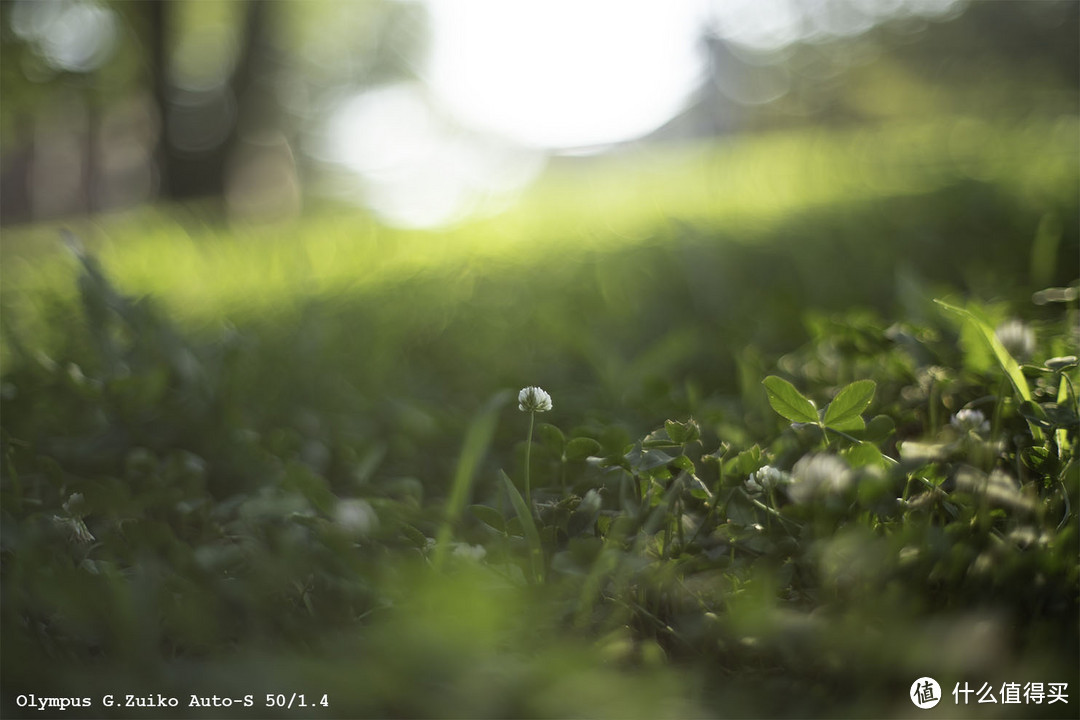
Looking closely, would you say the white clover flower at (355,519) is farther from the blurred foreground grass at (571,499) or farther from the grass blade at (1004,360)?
the grass blade at (1004,360)

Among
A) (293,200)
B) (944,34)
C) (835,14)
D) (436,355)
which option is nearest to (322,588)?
(436,355)

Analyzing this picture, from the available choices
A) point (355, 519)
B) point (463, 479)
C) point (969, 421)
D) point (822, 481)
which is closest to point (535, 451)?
point (463, 479)

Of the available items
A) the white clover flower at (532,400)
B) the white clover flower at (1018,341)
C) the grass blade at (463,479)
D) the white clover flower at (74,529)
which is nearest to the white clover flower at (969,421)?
the white clover flower at (1018,341)

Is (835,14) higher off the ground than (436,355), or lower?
higher

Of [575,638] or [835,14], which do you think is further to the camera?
[835,14]

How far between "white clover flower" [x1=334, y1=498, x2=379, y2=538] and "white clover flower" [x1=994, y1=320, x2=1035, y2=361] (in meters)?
1.08

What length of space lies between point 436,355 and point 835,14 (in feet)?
41.5

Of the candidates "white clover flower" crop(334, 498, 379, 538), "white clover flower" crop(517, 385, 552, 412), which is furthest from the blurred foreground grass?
"white clover flower" crop(517, 385, 552, 412)

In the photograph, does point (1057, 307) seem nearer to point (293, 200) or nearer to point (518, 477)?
point (518, 477)

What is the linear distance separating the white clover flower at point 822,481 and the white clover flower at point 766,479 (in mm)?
43

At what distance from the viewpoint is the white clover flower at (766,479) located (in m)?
1.02

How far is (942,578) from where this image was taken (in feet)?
2.99

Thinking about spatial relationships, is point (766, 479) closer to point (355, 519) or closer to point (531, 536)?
point (531, 536)

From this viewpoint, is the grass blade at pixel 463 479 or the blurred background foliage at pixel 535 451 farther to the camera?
the grass blade at pixel 463 479
